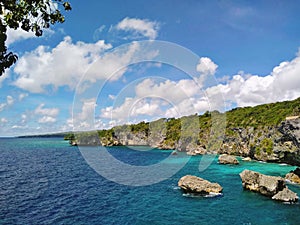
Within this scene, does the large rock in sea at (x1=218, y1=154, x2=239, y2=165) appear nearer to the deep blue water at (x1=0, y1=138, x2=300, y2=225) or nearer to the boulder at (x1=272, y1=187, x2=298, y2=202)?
the deep blue water at (x1=0, y1=138, x2=300, y2=225)

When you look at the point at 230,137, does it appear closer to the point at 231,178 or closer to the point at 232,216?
the point at 231,178

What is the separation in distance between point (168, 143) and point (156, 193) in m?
109

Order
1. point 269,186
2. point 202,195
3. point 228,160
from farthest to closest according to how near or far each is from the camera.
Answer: point 228,160 < point 202,195 < point 269,186

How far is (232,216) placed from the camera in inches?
1389

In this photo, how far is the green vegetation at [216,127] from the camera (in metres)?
94.7

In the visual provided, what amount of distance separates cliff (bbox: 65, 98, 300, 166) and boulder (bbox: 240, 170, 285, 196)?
32.9ft

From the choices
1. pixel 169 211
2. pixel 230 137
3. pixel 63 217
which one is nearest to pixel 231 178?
pixel 169 211

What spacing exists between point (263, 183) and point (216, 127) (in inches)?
3529

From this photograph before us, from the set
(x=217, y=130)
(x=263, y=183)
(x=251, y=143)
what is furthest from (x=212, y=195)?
(x=217, y=130)

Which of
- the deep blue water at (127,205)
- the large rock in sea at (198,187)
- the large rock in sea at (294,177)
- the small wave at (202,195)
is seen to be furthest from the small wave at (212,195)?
the large rock in sea at (294,177)

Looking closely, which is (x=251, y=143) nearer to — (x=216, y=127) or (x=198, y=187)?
(x=216, y=127)

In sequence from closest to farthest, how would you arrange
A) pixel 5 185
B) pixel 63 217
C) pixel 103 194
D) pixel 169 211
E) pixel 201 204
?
pixel 63 217, pixel 169 211, pixel 201 204, pixel 103 194, pixel 5 185

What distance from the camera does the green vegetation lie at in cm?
9469

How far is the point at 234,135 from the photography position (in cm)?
11194
